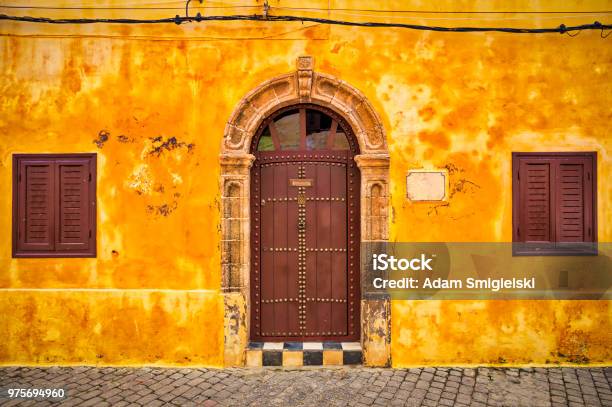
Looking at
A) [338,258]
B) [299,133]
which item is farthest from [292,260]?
[299,133]

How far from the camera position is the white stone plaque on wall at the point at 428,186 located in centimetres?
460

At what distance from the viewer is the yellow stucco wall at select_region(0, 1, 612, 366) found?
4574mm

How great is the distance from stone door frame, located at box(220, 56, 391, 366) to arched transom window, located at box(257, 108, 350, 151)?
24cm

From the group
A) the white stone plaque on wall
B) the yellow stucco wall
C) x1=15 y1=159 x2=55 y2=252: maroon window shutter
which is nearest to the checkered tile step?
the yellow stucco wall

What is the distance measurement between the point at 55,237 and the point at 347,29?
4325mm

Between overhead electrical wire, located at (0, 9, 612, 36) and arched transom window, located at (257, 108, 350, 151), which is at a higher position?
overhead electrical wire, located at (0, 9, 612, 36)

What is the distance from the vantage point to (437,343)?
4559 mm

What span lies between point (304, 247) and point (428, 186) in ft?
5.47

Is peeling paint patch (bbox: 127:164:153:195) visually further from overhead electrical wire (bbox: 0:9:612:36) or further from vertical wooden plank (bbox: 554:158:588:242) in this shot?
vertical wooden plank (bbox: 554:158:588:242)

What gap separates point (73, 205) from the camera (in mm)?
4695

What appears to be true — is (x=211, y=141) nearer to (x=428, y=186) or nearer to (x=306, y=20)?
(x=306, y=20)

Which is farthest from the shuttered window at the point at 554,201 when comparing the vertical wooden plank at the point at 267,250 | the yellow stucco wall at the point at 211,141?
the vertical wooden plank at the point at 267,250

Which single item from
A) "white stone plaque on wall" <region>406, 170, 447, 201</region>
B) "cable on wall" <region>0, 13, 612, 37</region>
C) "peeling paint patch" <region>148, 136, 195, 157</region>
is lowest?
"white stone plaque on wall" <region>406, 170, 447, 201</region>

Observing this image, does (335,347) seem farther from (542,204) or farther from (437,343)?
(542,204)
